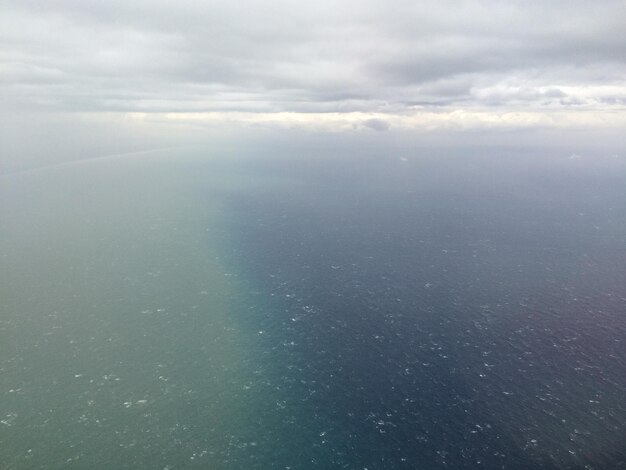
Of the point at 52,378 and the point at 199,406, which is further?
the point at 52,378

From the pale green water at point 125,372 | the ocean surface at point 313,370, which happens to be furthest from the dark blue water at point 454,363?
the pale green water at point 125,372

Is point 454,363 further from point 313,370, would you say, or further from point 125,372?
point 125,372

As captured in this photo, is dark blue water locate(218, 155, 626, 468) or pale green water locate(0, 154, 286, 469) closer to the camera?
pale green water locate(0, 154, 286, 469)

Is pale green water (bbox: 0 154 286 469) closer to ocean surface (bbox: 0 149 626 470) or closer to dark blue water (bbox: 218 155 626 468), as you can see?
ocean surface (bbox: 0 149 626 470)

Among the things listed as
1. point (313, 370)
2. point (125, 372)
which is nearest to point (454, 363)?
point (313, 370)

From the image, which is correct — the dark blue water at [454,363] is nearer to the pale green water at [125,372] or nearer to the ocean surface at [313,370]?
the ocean surface at [313,370]

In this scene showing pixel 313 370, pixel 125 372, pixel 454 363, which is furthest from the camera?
pixel 454 363

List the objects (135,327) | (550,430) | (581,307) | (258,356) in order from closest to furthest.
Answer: (550,430) < (258,356) < (135,327) < (581,307)

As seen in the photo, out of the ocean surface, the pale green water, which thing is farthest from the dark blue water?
the pale green water

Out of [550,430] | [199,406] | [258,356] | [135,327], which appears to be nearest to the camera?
[550,430]

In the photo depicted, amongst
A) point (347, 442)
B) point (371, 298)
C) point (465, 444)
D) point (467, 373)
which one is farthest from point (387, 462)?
point (371, 298)

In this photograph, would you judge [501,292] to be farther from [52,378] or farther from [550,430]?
[52,378]
